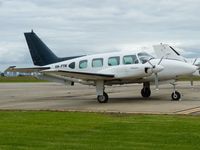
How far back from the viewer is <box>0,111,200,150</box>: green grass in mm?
9398

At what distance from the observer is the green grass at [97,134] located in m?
9.40

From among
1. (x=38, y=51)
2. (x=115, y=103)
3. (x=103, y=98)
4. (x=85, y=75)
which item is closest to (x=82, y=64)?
(x=85, y=75)

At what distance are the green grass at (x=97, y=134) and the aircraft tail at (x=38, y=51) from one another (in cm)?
1634

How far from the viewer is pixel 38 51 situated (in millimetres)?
30609

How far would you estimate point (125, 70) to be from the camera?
23.4 meters

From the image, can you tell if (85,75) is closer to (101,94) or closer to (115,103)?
(101,94)

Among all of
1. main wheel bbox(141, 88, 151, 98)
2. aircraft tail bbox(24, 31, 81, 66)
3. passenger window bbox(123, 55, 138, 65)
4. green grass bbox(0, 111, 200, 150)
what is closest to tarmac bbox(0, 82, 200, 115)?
main wheel bbox(141, 88, 151, 98)

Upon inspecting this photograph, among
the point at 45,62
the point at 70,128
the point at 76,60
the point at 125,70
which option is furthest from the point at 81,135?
the point at 45,62

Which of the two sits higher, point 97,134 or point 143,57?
point 143,57

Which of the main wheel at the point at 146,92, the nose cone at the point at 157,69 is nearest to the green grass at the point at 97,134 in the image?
the nose cone at the point at 157,69

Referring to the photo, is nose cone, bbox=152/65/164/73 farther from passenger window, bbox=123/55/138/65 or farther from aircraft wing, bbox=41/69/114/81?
aircraft wing, bbox=41/69/114/81

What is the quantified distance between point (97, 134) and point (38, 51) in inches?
799

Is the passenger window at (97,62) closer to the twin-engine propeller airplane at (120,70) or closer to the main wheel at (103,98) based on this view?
the twin-engine propeller airplane at (120,70)

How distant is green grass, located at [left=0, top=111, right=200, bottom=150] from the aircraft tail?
643 inches
